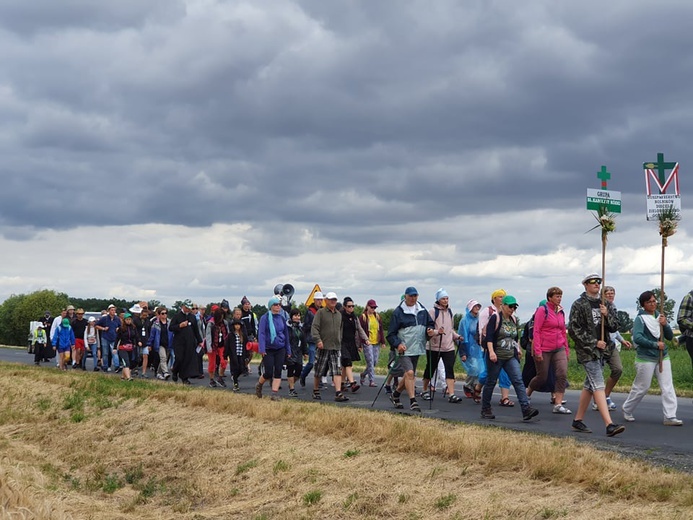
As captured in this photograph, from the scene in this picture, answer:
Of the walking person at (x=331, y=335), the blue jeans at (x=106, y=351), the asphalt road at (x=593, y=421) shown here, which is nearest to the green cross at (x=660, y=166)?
the asphalt road at (x=593, y=421)

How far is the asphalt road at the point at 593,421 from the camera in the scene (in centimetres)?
1120

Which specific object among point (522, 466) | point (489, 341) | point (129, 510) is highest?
point (489, 341)

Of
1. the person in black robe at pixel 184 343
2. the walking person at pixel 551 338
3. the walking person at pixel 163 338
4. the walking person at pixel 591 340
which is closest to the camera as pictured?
the walking person at pixel 591 340

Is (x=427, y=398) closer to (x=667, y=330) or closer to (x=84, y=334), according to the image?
(x=667, y=330)

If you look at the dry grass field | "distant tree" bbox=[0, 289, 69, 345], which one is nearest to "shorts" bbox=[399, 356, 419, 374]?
the dry grass field

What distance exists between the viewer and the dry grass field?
8.62 m

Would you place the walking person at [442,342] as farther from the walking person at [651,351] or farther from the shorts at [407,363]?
the walking person at [651,351]

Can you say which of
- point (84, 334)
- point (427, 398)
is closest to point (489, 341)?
point (427, 398)

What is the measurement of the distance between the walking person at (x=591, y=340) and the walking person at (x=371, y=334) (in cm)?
840

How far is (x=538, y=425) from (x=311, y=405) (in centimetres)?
350

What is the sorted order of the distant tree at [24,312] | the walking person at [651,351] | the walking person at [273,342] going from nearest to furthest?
the walking person at [651,351], the walking person at [273,342], the distant tree at [24,312]

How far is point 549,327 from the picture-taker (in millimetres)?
15000

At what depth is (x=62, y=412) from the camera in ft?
57.9

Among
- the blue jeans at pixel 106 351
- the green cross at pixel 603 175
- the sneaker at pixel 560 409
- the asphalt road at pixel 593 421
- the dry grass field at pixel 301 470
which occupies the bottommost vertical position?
the dry grass field at pixel 301 470
